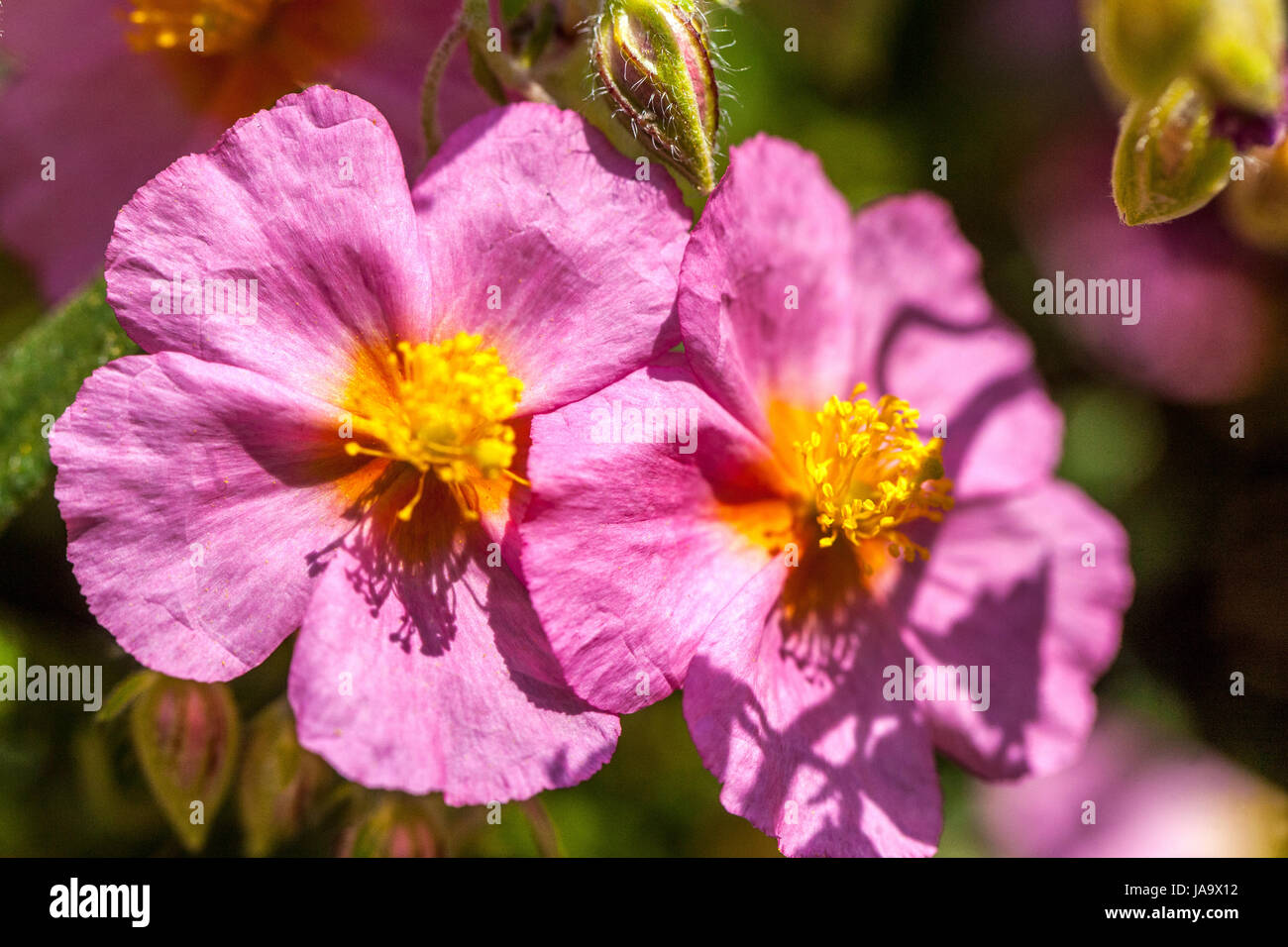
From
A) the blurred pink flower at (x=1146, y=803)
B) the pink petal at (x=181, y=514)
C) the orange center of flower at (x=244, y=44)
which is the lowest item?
the blurred pink flower at (x=1146, y=803)

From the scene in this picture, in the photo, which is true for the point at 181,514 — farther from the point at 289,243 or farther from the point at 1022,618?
the point at 1022,618

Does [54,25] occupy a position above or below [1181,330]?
above

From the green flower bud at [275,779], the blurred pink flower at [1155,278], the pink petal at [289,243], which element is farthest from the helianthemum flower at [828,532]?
the blurred pink flower at [1155,278]

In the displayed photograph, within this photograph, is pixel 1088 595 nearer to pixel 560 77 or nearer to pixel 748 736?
pixel 748 736

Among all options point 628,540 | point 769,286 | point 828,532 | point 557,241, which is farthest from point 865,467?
point 557,241

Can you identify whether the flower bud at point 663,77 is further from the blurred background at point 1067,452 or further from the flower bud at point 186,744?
the flower bud at point 186,744
